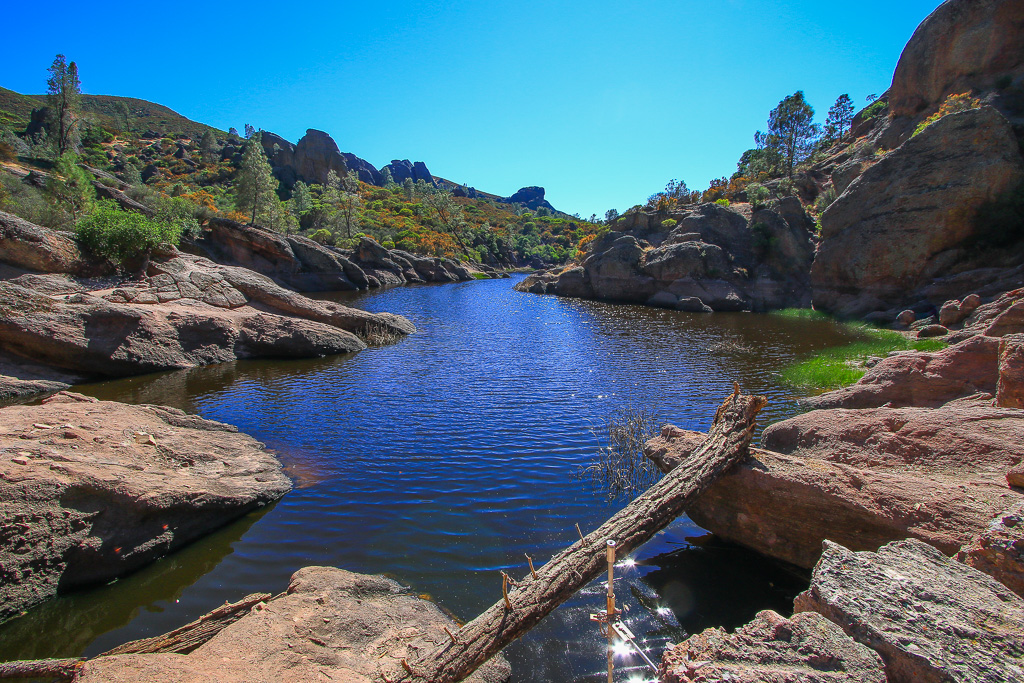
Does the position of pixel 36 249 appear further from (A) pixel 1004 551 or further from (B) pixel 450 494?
(A) pixel 1004 551

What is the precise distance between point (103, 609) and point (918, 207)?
3856cm

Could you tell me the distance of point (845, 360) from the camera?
62.5ft

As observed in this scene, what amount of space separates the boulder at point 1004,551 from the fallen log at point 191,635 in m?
7.19

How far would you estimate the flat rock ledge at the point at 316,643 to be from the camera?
4.25 meters

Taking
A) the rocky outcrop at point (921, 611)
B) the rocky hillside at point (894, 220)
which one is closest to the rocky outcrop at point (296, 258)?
the rocky hillside at point (894, 220)

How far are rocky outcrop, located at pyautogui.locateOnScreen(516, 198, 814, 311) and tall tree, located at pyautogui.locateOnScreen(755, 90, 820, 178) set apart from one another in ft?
55.0

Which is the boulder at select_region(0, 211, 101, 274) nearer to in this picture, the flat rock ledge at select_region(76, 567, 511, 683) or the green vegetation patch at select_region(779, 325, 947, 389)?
the flat rock ledge at select_region(76, 567, 511, 683)

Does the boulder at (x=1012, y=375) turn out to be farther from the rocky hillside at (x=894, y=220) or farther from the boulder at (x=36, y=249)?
the boulder at (x=36, y=249)

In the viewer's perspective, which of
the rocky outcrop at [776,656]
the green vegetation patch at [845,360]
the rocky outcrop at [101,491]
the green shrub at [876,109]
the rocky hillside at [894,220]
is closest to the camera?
the rocky outcrop at [776,656]

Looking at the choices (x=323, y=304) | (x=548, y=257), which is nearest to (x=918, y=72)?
(x=323, y=304)

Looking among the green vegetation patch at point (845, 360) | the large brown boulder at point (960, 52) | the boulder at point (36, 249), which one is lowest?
the green vegetation patch at point (845, 360)

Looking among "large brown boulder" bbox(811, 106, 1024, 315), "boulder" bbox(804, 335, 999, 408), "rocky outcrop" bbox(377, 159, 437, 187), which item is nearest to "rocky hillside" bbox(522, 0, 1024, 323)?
"large brown boulder" bbox(811, 106, 1024, 315)

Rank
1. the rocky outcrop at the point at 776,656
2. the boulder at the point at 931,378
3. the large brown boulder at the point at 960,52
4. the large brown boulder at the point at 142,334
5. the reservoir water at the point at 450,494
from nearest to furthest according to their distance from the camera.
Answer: the rocky outcrop at the point at 776,656 < the reservoir water at the point at 450,494 < the boulder at the point at 931,378 < the large brown boulder at the point at 142,334 < the large brown boulder at the point at 960,52

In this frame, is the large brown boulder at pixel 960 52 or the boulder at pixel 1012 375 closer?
the boulder at pixel 1012 375
